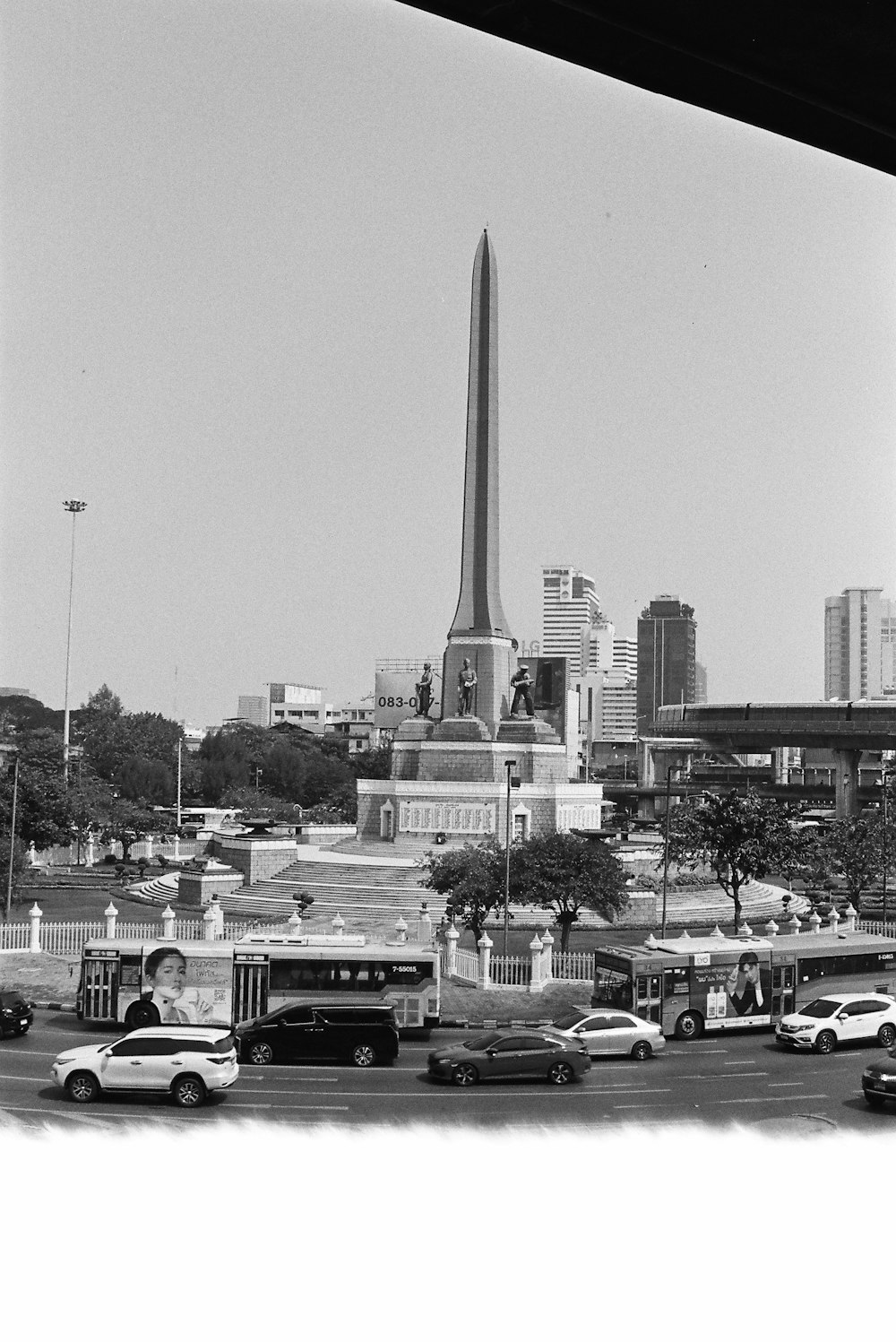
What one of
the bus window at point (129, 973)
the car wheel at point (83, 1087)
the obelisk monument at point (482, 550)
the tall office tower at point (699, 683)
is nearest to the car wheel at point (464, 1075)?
the car wheel at point (83, 1087)

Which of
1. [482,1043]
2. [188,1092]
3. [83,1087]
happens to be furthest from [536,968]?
[83,1087]

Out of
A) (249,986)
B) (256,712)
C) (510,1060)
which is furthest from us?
(256,712)

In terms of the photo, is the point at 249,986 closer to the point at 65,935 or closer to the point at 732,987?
the point at 65,935

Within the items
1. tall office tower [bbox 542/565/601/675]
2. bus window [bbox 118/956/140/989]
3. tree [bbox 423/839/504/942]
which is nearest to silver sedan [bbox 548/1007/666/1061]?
bus window [bbox 118/956/140/989]

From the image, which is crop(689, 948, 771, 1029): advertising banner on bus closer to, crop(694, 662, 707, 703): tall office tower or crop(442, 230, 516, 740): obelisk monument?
crop(694, 662, 707, 703): tall office tower

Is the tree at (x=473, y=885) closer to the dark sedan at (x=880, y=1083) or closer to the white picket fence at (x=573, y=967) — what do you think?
the white picket fence at (x=573, y=967)

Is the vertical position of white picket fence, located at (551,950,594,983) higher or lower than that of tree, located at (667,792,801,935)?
lower
